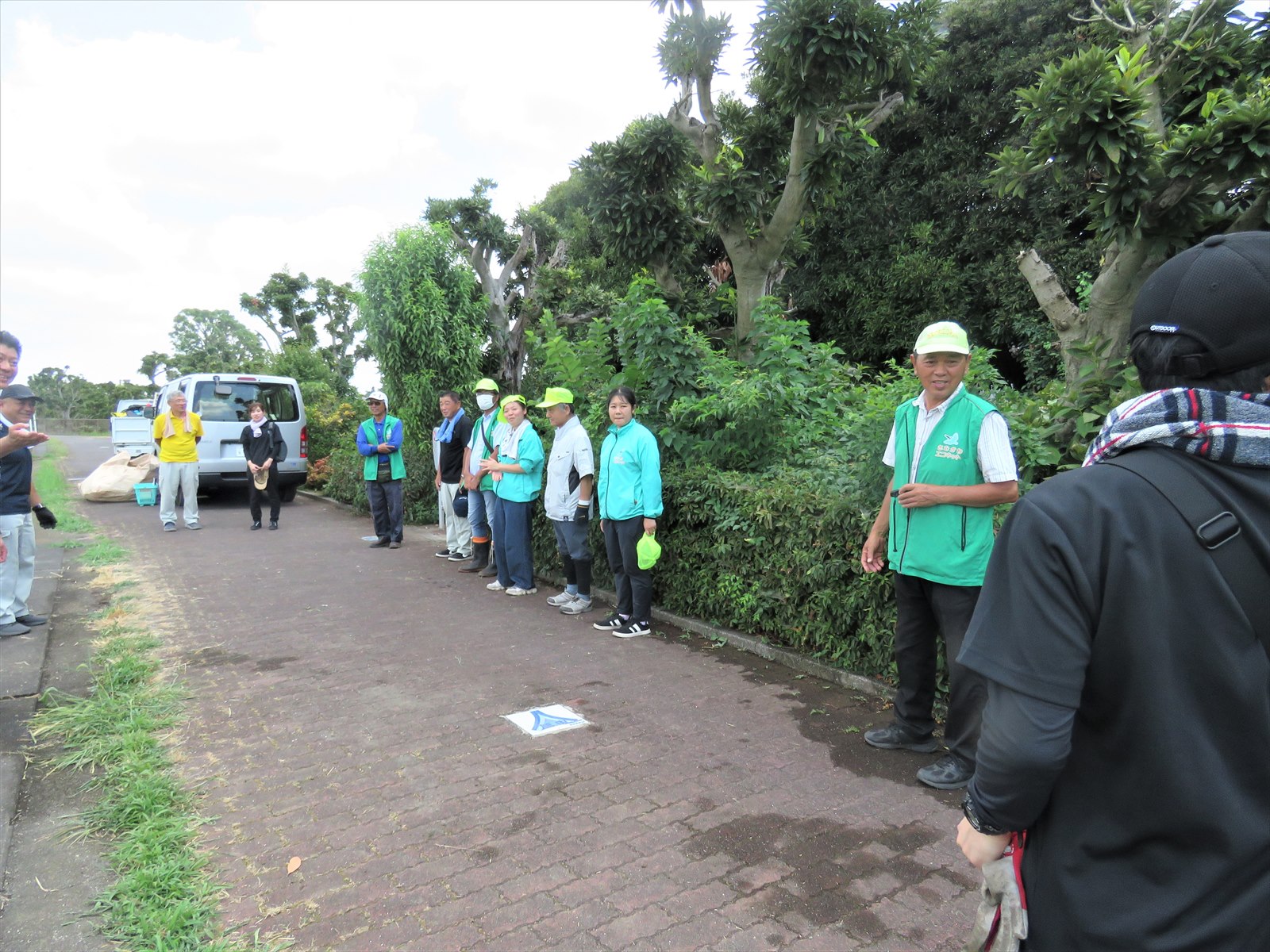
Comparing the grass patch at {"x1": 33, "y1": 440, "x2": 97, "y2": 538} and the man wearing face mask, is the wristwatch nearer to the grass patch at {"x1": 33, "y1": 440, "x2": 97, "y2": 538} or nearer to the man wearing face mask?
the man wearing face mask

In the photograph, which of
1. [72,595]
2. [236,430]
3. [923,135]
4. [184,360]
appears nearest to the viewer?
[72,595]

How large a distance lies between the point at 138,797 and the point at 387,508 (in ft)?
22.1

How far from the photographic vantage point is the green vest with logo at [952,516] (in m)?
3.62

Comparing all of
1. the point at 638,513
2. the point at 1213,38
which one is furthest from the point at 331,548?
the point at 1213,38

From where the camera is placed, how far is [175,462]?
11055 mm

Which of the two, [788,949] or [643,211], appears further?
[643,211]

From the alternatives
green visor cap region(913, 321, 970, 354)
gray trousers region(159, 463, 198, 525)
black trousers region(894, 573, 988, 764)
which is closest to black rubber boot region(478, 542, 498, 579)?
black trousers region(894, 573, 988, 764)

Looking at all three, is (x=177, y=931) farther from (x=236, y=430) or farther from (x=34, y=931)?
(x=236, y=430)

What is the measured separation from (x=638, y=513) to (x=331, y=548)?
5.32 m

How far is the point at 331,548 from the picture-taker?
9.82m

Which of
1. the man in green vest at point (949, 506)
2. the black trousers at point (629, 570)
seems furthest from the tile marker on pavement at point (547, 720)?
the man in green vest at point (949, 506)

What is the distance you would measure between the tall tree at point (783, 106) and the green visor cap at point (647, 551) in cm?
454

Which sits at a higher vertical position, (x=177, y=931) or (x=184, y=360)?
(x=184, y=360)

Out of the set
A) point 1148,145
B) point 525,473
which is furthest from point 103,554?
point 1148,145
